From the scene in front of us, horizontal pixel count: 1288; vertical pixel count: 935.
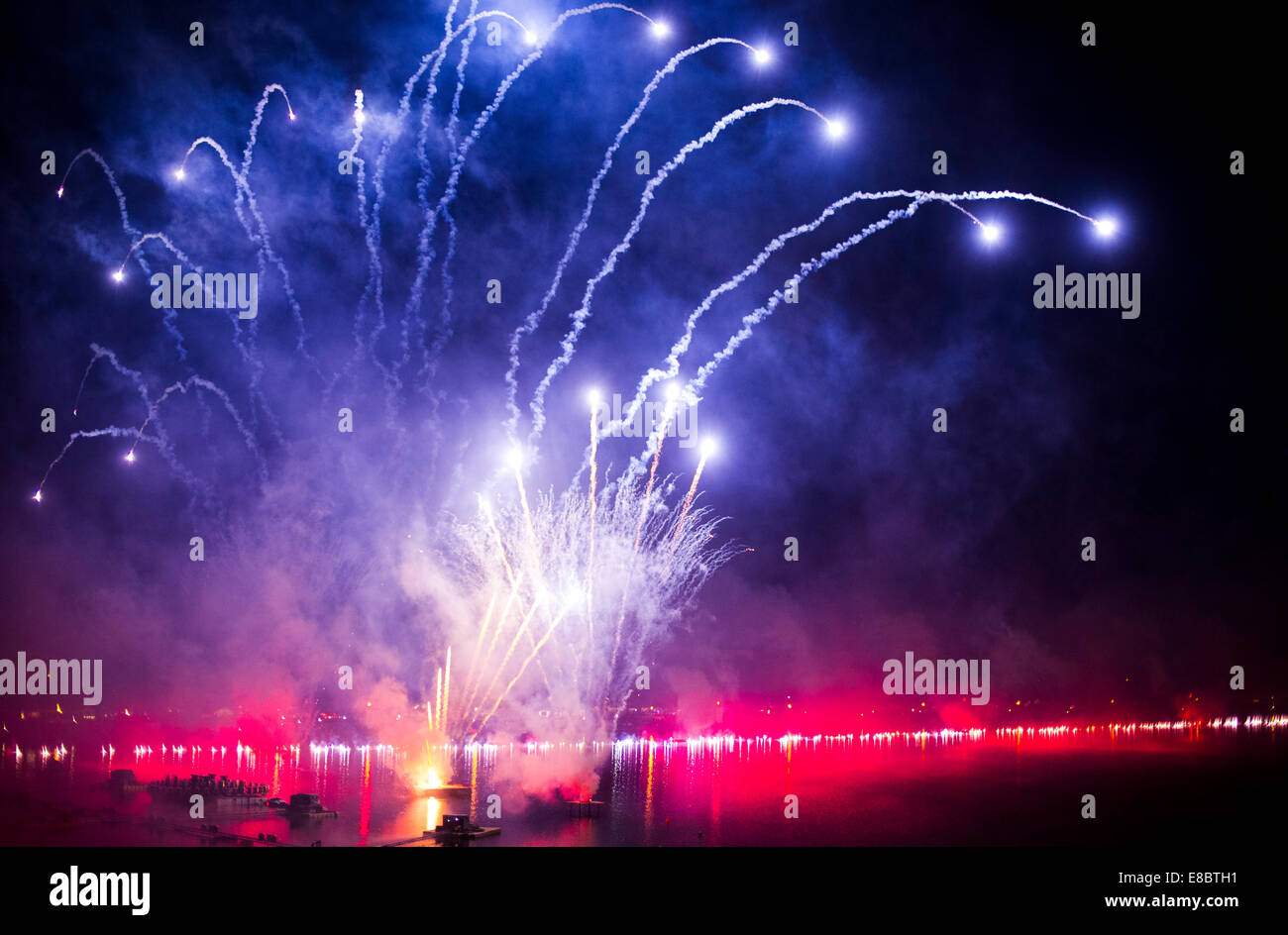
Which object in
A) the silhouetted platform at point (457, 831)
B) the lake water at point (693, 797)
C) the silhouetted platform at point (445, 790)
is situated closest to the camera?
the silhouetted platform at point (457, 831)

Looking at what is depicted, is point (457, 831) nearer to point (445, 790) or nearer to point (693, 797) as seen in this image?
point (445, 790)

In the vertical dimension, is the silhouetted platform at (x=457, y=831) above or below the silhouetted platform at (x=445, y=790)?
above

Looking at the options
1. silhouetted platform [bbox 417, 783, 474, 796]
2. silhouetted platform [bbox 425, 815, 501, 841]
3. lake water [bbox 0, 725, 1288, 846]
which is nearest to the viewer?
silhouetted platform [bbox 425, 815, 501, 841]

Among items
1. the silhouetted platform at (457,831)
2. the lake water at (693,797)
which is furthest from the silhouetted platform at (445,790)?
the silhouetted platform at (457,831)

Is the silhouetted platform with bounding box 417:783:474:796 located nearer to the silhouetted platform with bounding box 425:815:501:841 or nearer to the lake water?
the lake water

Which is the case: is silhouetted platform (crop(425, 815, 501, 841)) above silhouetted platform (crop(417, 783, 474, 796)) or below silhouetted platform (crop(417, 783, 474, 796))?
above

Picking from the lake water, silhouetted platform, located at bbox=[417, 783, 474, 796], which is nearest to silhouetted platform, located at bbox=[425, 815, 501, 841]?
the lake water

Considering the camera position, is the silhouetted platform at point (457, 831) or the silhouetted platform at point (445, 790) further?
the silhouetted platform at point (445, 790)

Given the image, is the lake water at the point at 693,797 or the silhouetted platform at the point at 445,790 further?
the silhouetted platform at the point at 445,790

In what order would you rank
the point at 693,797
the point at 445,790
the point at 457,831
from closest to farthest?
the point at 457,831 < the point at 445,790 < the point at 693,797

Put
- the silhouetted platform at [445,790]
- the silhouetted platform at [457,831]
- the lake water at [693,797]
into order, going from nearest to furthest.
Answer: the silhouetted platform at [457,831] → the lake water at [693,797] → the silhouetted platform at [445,790]

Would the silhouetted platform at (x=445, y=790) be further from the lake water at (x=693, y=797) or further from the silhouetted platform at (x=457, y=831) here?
the silhouetted platform at (x=457, y=831)

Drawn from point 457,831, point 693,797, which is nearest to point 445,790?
point 693,797
